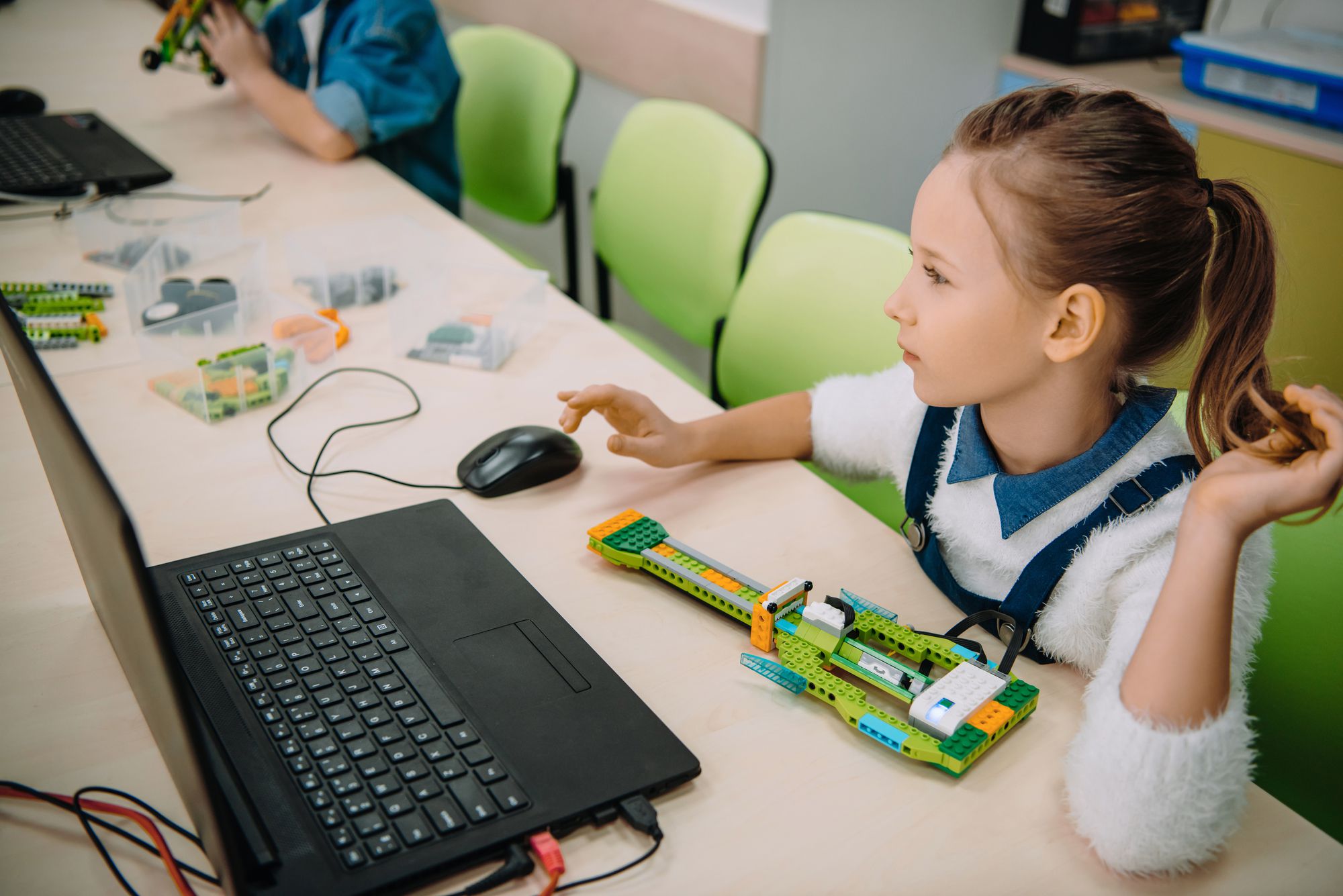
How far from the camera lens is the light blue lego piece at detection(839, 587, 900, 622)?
81 centimetres

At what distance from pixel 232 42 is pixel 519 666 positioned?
64.2 inches

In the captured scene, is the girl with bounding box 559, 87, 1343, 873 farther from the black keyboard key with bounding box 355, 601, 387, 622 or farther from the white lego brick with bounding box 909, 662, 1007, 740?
the black keyboard key with bounding box 355, 601, 387, 622

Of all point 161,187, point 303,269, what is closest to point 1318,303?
point 303,269

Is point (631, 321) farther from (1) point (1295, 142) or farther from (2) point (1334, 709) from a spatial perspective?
(2) point (1334, 709)

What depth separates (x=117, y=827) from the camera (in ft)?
2.13

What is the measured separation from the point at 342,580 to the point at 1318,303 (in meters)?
1.81

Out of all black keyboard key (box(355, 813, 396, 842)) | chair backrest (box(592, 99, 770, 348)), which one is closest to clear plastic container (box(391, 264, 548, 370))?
chair backrest (box(592, 99, 770, 348))

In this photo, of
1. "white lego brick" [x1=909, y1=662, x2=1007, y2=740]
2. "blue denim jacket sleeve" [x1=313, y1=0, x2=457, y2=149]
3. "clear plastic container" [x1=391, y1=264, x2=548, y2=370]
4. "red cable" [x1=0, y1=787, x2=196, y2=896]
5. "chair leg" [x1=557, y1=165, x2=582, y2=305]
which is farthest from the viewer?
Result: "chair leg" [x1=557, y1=165, x2=582, y2=305]

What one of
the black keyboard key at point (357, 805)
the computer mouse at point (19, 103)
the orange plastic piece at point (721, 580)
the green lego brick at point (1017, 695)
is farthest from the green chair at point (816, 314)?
the computer mouse at point (19, 103)

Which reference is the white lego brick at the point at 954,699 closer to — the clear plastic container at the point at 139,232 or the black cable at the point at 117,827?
the black cable at the point at 117,827

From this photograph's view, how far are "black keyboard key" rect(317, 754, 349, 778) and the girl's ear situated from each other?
0.58 metres

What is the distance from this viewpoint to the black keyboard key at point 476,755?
680 millimetres

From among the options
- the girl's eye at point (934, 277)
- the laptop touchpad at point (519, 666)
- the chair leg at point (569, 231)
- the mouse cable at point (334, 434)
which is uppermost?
the girl's eye at point (934, 277)

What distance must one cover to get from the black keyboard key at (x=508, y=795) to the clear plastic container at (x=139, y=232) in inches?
41.9
